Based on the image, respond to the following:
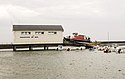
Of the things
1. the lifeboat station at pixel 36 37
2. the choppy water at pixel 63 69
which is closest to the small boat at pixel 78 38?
the lifeboat station at pixel 36 37

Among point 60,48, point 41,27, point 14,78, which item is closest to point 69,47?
point 60,48

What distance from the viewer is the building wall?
211 ft

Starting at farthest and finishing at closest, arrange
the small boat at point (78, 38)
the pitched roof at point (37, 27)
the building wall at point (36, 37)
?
the small boat at point (78, 38) → the pitched roof at point (37, 27) → the building wall at point (36, 37)

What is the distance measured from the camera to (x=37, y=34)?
65.2 meters

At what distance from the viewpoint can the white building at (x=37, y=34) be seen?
64.3 metres

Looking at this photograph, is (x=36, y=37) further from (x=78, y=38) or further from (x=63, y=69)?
(x=63, y=69)

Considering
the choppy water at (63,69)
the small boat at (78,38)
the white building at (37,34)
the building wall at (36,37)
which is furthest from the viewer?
the small boat at (78,38)

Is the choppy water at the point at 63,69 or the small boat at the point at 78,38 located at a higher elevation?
the small boat at the point at 78,38

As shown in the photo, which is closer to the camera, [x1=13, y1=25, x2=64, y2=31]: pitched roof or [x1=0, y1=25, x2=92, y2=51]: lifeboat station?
[x1=0, y1=25, x2=92, y2=51]: lifeboat station

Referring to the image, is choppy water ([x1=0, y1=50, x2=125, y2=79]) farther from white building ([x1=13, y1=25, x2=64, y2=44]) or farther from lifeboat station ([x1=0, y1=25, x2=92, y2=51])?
white building ([x1=13, y1=25, x2=64, y2=44])

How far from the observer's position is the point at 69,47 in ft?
222

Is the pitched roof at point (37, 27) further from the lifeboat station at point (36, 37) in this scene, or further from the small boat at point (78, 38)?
the small boat at point (78, 38)

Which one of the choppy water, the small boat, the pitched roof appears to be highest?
the pitched roof

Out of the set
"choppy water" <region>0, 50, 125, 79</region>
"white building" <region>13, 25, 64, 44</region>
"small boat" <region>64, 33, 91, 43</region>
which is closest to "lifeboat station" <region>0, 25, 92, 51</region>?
"white building" <region>13, 25, 64, 44</region>
